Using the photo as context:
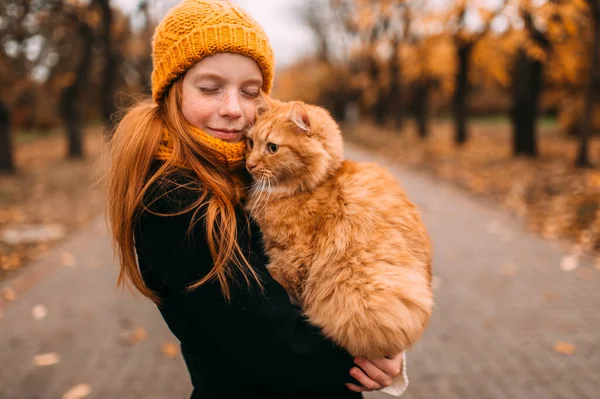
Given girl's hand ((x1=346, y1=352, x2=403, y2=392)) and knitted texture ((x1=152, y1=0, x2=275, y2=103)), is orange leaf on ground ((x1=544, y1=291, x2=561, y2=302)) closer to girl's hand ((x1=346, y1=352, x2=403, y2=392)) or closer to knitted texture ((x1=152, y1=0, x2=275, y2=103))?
girl's hand ((x1=346, y1=352, x2=403, y2=392))

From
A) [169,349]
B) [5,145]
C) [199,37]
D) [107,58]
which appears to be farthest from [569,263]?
[107,58]

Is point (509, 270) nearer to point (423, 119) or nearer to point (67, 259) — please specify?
point (67, 259)

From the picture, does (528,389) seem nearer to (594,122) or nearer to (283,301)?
(283,301)

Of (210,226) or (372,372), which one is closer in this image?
(210,226)

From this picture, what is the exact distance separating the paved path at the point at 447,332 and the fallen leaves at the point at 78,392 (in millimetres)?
47

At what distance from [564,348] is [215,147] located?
161 inches

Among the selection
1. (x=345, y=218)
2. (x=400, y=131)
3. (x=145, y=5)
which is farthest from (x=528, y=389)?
(x=400, y=131)

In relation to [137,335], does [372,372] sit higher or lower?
higher

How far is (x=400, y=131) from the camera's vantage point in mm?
27750

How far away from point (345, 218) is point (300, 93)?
42.8 metres

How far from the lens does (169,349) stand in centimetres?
431

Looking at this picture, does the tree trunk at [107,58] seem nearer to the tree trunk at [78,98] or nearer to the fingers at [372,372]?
the tree trunk at [78,98]

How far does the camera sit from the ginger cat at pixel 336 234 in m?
1.32

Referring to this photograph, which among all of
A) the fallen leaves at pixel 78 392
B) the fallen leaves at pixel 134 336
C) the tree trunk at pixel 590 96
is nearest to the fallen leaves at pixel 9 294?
the fallen leaves at pixel 134 336
